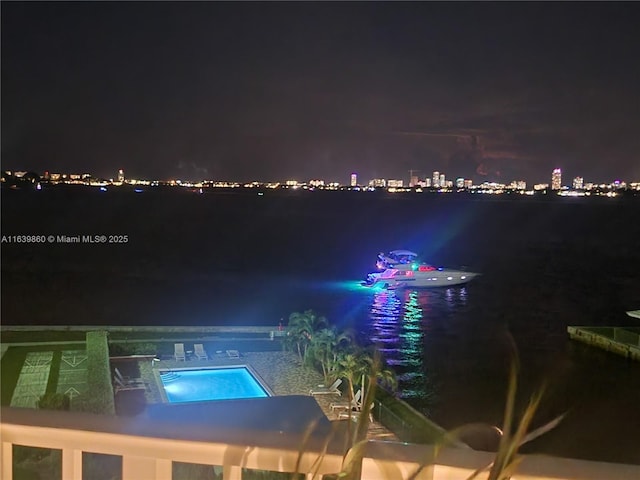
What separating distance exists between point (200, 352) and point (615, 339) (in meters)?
10.00

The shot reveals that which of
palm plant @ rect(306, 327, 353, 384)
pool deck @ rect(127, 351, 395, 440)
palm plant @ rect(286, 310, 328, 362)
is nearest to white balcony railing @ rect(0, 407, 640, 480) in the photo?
pool deck @ rect(127, 351, 395, 440)

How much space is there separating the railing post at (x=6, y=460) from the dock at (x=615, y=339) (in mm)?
14920

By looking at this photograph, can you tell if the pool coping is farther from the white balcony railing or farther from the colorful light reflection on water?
the white balcony railing

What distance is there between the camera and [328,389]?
8656mm

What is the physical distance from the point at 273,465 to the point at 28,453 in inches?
51.3

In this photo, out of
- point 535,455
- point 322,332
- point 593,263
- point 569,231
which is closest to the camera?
point 535,455

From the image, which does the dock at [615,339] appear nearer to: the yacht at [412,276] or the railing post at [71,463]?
the yacht at [412,276]

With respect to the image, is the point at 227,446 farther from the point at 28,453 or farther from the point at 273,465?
the point at 28,453

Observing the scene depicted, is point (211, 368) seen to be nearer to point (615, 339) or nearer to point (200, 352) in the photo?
point (200, 352)

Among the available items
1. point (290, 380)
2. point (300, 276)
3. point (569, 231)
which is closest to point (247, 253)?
point (300, 276)

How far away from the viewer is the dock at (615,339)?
14052 mm

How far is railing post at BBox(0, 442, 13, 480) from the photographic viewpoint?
1.15 metres

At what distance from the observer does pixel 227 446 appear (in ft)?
3.43

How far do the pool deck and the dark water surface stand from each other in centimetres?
233
